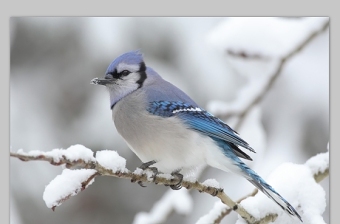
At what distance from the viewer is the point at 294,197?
1435mm

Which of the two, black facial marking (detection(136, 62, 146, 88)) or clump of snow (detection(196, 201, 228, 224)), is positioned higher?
black facial marking (detection(136, 62, 146, 88))

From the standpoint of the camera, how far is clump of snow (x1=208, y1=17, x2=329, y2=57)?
1.83 meters

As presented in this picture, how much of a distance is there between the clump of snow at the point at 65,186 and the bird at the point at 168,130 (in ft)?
1.22

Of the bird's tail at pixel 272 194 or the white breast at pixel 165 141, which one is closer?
the bird's tail at pixel 272 194

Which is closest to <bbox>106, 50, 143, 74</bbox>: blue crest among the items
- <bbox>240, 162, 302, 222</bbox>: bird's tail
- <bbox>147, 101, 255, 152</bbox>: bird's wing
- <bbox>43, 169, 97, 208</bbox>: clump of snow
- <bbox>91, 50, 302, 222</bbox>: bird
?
<bbox>91, 50, 302, 222</bbox>: bird

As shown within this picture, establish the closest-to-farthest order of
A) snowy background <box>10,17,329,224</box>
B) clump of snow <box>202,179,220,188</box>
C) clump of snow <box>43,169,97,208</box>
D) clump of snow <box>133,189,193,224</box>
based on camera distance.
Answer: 1. clump of snow <box>43,169,97,208</box>
2. clump of snow <box>202,179,220,188</box>
3. clump of snow <box>133,189,193,224</box>
4. snowy background <box>10,17,329,224</box>

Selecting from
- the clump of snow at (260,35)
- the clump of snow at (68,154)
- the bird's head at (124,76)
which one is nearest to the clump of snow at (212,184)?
the clump of snow at (68,154)

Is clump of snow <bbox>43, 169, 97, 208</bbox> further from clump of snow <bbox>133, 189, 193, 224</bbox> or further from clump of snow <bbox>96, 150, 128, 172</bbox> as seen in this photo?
clump of snow <bbox>133, 189, 193, 224</bbox>

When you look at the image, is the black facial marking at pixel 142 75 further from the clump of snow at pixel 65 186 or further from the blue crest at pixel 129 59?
the clump of snow at pixel 65 186

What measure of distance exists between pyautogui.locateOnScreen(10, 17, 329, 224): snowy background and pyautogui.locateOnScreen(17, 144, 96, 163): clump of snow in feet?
2.86

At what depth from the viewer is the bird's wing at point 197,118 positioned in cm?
150

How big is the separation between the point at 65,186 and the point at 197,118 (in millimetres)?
579
